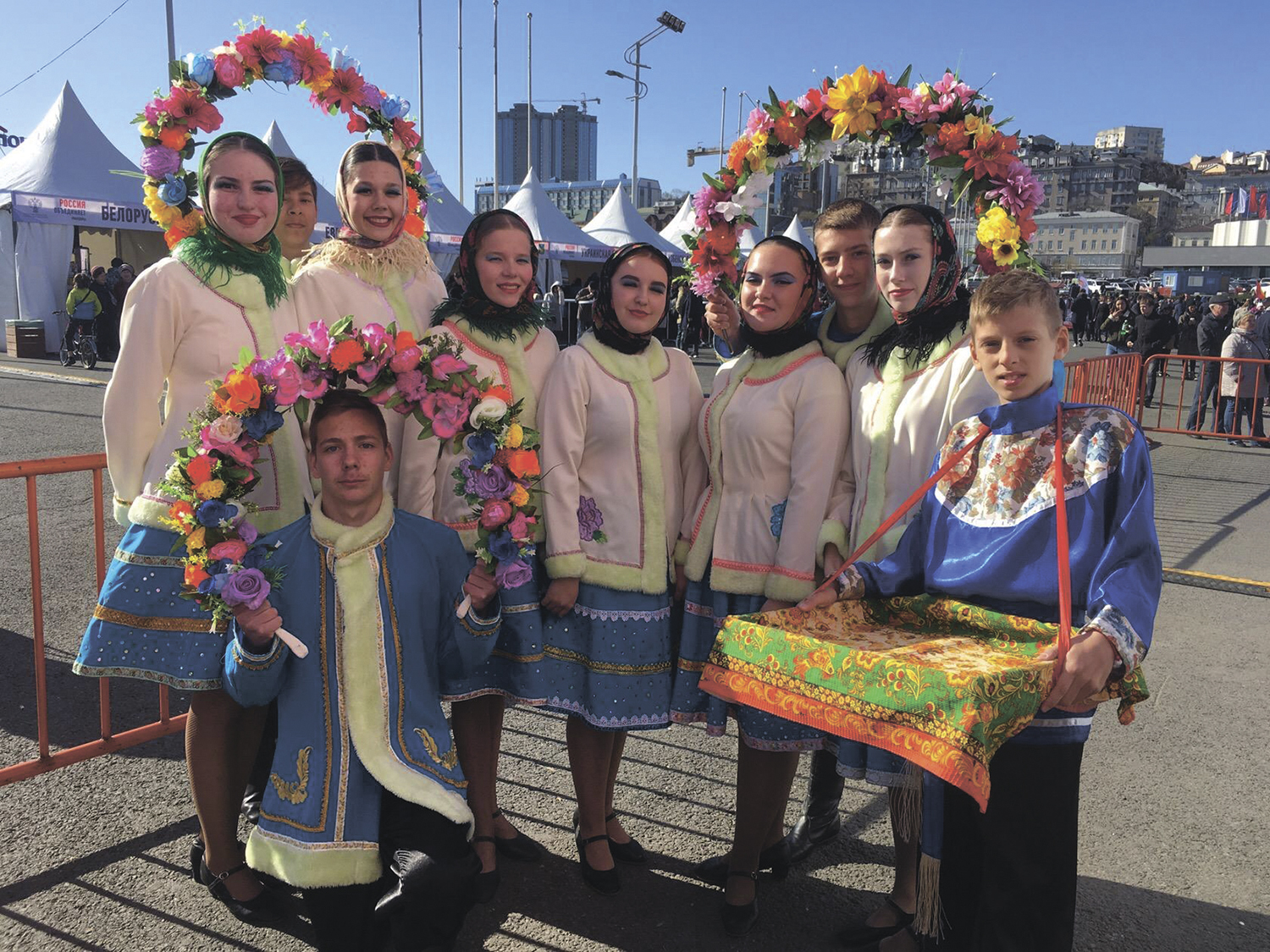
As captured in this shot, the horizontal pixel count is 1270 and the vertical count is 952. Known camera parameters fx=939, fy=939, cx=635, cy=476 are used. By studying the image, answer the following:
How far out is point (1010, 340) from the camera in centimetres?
229

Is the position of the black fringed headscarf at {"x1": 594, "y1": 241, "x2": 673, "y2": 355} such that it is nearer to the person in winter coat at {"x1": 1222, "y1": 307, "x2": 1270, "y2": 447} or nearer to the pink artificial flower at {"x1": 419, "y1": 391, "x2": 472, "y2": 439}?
the pink artificial flower at {"x1": 419, "y1": 391, "x2": 472, "y2": 439}

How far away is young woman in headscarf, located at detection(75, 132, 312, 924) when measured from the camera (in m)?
2.69

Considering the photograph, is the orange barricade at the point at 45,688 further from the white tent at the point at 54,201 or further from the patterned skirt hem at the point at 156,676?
the white tent at the point at 54,201

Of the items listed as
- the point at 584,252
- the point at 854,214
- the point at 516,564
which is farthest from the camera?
the point at 584,252

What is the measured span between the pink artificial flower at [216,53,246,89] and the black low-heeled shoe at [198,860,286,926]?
255 centimetres

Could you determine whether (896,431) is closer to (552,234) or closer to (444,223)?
(444,223)

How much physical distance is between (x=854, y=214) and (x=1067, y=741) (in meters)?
1.71

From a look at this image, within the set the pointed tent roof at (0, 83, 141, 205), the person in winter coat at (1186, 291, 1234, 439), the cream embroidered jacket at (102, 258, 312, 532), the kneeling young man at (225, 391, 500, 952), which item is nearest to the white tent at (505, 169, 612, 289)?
the pointed tent roof at (0, 83, 141, 205)

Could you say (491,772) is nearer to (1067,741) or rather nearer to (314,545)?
(314,545)

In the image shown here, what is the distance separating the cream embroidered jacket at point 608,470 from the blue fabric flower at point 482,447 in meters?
0.38

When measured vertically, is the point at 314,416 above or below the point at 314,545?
above

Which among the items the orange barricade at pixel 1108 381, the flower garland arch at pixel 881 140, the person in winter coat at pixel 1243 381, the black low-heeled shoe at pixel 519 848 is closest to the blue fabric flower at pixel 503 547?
the black low-heeled shoe at pixel 519 848

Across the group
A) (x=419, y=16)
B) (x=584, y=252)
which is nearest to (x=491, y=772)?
(x=584, y=252)

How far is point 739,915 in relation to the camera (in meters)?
2.84
